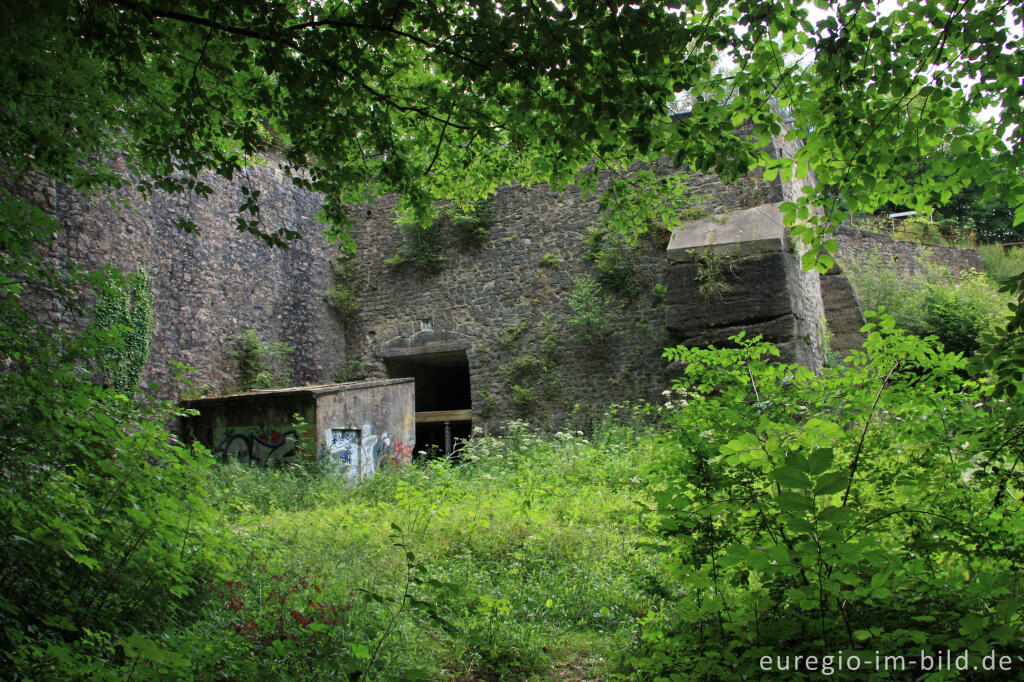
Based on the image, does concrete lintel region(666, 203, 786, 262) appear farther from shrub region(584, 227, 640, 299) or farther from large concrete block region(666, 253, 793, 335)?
shrub region(584, 227, 640, 299)

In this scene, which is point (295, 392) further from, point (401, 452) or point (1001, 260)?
point (1001, 260)

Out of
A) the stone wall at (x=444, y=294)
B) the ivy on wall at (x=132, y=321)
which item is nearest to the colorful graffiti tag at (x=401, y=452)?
the stone wall at (x=444, y=294)

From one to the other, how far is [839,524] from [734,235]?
8544 mm

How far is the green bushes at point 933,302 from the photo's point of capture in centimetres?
1401

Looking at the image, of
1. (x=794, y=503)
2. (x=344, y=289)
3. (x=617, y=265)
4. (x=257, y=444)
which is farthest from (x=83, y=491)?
(x=344, y=289)

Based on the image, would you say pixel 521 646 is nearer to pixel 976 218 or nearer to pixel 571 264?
pixel 571 264

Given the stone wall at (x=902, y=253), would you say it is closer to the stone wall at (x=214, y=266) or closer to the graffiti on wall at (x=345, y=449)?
the graffiti on wall at (x=345, y=449)

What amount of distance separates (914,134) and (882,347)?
0.98 metres

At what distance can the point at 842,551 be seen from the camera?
6.84 feet

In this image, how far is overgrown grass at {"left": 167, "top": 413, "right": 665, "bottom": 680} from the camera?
296 centimetres

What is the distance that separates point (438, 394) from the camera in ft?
48.3

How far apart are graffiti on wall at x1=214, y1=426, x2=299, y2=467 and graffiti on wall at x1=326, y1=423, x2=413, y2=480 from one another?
0.57 m

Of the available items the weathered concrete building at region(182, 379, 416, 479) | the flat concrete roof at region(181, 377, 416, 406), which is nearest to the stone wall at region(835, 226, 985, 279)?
the weathered concrete building at region(182, 379, 416, 479)

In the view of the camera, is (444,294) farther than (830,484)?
Yes
